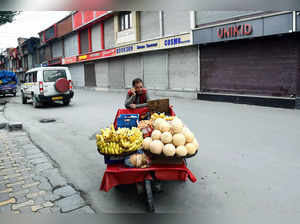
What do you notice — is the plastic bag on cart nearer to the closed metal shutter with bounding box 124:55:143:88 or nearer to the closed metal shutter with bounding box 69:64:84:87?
the closed metal shutter with bounding box 124:55:143:88

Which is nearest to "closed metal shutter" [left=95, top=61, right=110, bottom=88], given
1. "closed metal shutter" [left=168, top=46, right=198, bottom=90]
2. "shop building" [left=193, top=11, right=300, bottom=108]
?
"closed metal shutter" [left=168, top=46, right=198, bottom=90]

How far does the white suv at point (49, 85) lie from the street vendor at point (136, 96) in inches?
356

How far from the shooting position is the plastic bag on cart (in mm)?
3297

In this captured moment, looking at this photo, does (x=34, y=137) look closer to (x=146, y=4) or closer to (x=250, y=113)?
(x=146, y=4)

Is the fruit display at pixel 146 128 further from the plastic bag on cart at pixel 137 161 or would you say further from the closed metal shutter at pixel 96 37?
the closed metal shutter at pixel 96 37

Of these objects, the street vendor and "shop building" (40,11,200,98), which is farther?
"shop building" (40,11,200,98)

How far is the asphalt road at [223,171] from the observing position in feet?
10.6

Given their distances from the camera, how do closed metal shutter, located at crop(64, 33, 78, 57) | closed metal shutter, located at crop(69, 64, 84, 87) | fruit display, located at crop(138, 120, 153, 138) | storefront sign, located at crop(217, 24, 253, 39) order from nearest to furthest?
fruit display, located at crop(138, 120, 153, 138) → storefront sign, located at crop(217, 24, 253, 39) → closed metal shutter, located at crop(69, 64, 84, 87) → closed metal shutter, located at crop(64, 33, 78, 57)

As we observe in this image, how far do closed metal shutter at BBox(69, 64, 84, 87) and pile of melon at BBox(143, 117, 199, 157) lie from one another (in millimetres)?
30022

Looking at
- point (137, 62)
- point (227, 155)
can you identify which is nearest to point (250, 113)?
point (227, 155)

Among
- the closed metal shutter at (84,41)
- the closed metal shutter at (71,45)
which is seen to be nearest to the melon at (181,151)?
the closed metal shutter at (84,41)

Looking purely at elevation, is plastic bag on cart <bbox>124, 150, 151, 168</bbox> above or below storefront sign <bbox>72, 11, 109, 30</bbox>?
below

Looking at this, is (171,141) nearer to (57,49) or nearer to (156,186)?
(156,186)

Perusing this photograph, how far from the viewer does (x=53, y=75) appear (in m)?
14.0
